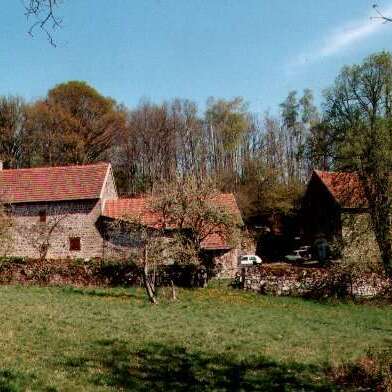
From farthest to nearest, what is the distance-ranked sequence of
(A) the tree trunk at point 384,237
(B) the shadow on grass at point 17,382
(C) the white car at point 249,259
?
(C) the white car at point 249,259 → (A) the tree trunk at point 384,237 → (B) the shadow on grass at point 17,382

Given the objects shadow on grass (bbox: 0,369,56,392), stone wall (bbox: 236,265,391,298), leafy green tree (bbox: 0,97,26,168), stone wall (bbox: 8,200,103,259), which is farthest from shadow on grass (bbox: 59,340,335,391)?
leafy green tree (bbox: 0,97,26,168)

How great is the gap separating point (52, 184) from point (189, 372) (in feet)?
107

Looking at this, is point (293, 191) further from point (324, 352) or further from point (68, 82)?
point (324, 352)

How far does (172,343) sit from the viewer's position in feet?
41.6

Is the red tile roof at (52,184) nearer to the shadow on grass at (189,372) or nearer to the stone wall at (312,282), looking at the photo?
the stone wall at (312,282)

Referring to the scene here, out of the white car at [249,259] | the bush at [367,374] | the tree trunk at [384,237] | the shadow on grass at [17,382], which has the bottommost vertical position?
the bush at [367,374]

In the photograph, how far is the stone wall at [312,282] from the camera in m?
27.6

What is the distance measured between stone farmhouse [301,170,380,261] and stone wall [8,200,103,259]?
1793cm

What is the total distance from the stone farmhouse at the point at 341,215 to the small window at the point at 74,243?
1898 centimetres

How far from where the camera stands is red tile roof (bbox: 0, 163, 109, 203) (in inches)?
1535

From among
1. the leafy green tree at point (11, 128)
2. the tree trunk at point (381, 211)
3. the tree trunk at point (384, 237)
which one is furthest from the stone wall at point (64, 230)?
the tree trunk at point (384, 237)

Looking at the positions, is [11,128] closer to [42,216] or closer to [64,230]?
[42,216]

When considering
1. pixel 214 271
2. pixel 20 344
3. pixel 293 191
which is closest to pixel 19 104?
pixel 293 191

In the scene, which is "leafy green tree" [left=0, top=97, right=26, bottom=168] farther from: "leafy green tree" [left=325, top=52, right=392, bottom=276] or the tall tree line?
"leafy green tree" [left=325, top=52, right=392, bottom=276]
